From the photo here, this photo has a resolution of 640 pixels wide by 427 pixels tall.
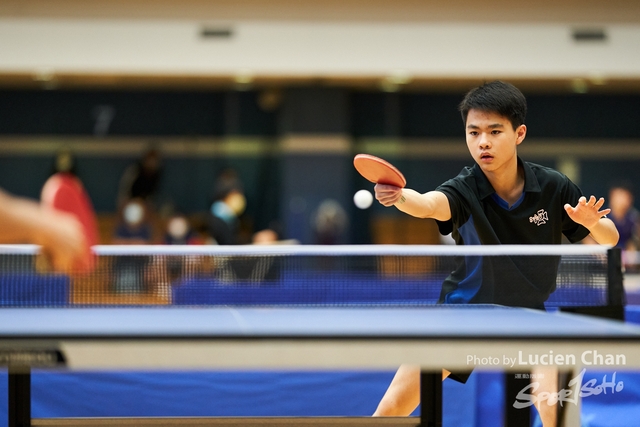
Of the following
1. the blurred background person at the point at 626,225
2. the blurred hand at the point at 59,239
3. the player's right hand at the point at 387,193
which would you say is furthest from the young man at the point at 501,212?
the blurred background person at the point at 626,225

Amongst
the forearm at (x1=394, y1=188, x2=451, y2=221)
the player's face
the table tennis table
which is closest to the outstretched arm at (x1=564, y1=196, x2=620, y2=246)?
the player's face

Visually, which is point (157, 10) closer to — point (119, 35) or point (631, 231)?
point (119, 35)

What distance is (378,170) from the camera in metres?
2.11

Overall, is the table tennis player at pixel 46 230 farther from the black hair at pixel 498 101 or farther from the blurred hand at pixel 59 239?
the black hair at pixel 498 101

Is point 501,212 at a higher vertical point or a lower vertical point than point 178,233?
higher

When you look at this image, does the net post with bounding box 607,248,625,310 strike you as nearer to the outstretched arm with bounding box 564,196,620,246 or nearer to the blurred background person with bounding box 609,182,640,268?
the outstretched arm with bounding box 564,196,620,246

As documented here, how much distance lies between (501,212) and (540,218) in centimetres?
13

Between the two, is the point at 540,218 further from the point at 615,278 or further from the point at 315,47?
the point at 315,47

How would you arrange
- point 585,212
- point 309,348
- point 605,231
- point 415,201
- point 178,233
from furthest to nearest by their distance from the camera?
point 178,233
point 605,231
point 585,212
point 415,201
point 309,348

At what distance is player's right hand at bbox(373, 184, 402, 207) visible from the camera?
2150 mm

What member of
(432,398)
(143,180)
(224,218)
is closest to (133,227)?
(143,180)

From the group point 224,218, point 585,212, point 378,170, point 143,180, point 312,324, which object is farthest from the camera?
point 143,180

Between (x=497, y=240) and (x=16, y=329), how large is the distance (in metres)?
1.61

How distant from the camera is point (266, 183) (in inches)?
484
